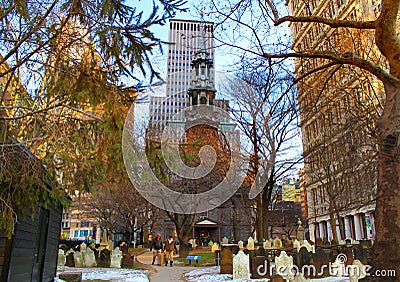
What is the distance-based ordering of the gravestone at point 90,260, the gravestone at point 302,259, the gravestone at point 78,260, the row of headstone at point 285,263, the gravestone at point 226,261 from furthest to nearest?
the gravestone at point 90,260, the gravestone at point 78,260, the gravestone at point 226,261, the gravestone at point 302,259, the row of headstone at point 285,263

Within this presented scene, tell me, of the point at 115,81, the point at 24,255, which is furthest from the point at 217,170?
the point at 115,81

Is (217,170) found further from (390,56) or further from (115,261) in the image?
(390,56)

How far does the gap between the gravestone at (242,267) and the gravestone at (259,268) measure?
33cm

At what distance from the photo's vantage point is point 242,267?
9789 millimetres

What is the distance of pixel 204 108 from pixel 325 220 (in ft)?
96.8

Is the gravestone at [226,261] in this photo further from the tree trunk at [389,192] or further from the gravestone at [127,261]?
the tree trunk at [389,192]

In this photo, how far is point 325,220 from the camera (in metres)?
41.7

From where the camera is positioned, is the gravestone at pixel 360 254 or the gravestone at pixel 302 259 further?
the gravestone at pixel 360 254

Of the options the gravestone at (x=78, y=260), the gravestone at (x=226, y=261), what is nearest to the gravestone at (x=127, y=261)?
the gravestone at (x=78, y=260)

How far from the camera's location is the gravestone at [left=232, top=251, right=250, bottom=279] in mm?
9758

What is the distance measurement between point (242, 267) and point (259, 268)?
23.7 inches

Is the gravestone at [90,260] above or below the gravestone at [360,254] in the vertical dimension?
below

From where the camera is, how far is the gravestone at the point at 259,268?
9.95 metres

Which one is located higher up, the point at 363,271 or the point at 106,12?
the point at 106,12
